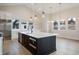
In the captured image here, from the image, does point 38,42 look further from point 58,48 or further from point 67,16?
point 67,16

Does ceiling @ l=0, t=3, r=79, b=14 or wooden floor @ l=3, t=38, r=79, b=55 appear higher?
ceiling @ l=0, t=3, r=79, b=14

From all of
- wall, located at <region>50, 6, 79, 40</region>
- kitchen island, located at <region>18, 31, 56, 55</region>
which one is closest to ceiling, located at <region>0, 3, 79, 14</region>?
wall, located at <region>50, 6, 79, 40</region>

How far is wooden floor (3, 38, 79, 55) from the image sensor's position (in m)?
2.55

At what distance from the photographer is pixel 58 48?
8.61 feet

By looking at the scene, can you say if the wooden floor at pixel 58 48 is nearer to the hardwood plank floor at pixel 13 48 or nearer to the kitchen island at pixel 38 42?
the hardwood plank floor at pixel 13 48

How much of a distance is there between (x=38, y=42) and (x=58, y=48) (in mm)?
538

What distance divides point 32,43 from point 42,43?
27 centimetres

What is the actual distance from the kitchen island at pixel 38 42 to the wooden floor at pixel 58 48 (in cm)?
11

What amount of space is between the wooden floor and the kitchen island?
0.11 meters

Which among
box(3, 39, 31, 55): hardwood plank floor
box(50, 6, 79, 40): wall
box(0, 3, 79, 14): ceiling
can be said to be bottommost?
box(3, 39, 31, 55): hardwood plank floor

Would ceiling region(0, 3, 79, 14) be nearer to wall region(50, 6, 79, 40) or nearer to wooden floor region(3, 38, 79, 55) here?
wall region(50, 6, 79, 40)

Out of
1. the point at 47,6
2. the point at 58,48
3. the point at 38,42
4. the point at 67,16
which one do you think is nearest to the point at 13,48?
the point at 38,42

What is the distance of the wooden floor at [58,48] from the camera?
2555mm
